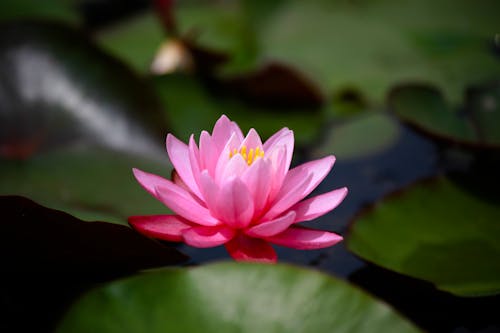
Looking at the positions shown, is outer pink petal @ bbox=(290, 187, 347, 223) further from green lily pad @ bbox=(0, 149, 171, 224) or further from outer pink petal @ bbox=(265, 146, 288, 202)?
green lily pad @ bbox=(0, 149, 171, 224)

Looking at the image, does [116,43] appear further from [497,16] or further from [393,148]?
[497,16]

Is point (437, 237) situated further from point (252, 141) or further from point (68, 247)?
point (68, 247)

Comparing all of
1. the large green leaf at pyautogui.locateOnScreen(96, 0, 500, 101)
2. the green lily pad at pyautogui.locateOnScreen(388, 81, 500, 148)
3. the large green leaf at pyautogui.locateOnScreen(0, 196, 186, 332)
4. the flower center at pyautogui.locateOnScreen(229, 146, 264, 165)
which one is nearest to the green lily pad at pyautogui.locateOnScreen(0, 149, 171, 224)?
the large green leaf at pyautogui.locateOnScreen(0, 196, 186, 332)

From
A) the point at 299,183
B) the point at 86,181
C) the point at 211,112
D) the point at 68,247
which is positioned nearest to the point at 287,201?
the point at 299,183

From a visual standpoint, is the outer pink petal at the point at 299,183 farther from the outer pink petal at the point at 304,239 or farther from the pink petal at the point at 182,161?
the pink petal at the point at 182,161

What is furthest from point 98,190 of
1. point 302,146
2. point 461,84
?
point 461,84

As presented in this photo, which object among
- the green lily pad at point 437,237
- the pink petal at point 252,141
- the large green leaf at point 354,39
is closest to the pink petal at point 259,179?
the pink petal at point 252,141
